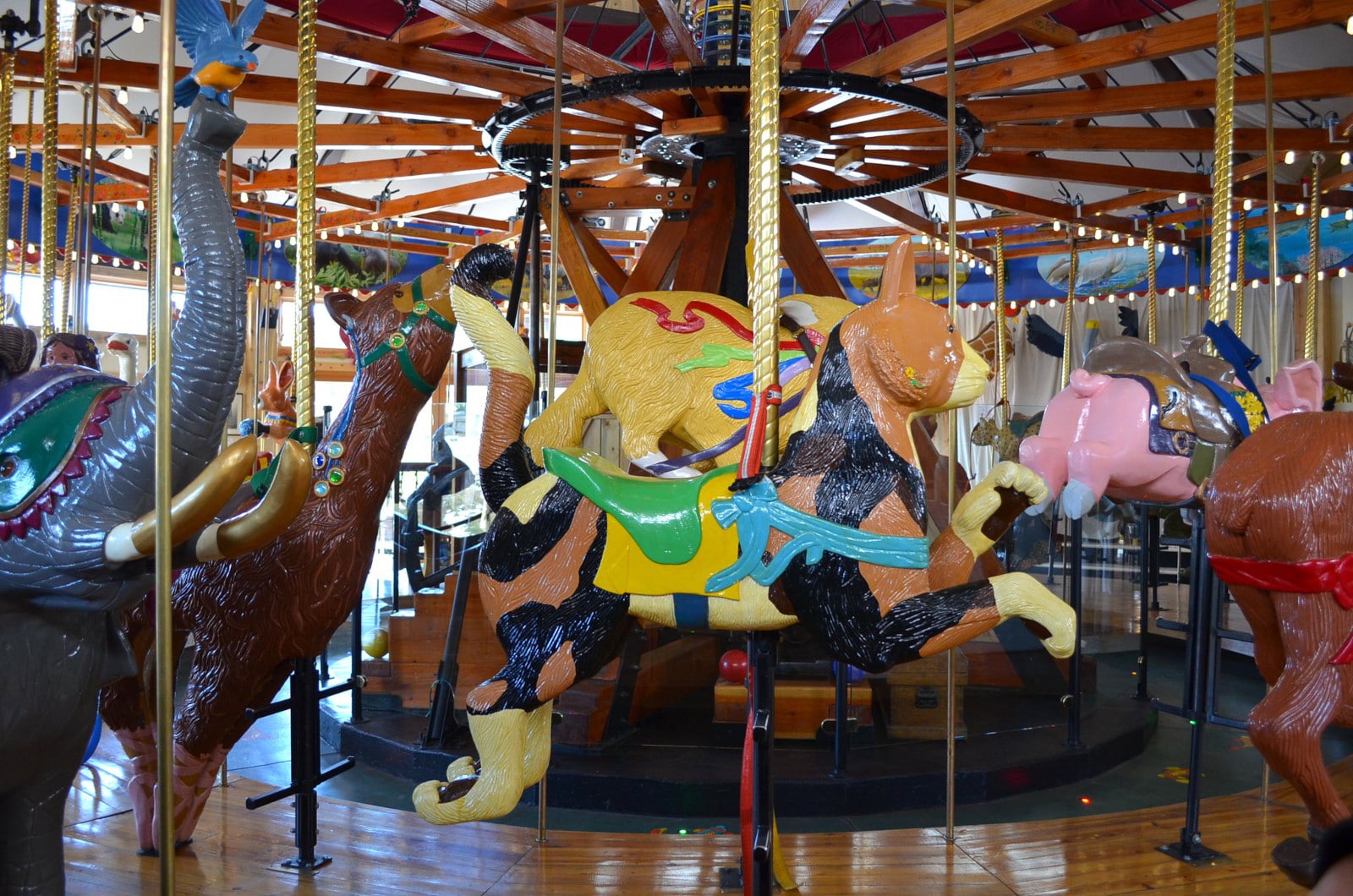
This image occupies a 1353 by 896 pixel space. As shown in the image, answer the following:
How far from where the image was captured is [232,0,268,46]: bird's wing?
3.86 feet

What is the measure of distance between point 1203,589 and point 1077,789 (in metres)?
1.29

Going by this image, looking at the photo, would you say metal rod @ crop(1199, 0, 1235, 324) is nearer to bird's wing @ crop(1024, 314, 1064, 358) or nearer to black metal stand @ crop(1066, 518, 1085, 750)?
black metal stand @ crop(1066, 518, 1085, 750)

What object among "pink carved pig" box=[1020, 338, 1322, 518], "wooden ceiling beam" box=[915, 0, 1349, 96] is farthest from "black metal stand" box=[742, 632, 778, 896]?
"wooden ceiling beam" box=[915, 0, 1349, 96]

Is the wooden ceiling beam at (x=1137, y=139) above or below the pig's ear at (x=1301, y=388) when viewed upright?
above

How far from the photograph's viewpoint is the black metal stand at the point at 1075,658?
414 cm

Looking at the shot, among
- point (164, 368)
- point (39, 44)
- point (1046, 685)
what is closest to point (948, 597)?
point (164, 368)

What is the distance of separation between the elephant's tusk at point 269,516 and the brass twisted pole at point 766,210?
81 centimetres

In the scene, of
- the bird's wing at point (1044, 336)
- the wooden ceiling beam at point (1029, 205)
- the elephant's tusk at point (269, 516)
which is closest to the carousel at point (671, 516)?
the elephant's tusk at point (269, 516)

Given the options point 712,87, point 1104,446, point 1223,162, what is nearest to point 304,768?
point 1104,446

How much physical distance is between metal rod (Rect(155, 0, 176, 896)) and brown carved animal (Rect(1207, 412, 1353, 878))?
5.74 ft

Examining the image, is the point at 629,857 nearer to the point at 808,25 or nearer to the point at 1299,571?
the point at 1299,571

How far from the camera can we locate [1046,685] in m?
4.36

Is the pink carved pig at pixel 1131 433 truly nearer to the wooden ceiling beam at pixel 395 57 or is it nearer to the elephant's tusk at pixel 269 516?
the elephant's tusk at pixel 269 516

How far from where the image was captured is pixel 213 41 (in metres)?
1.22
